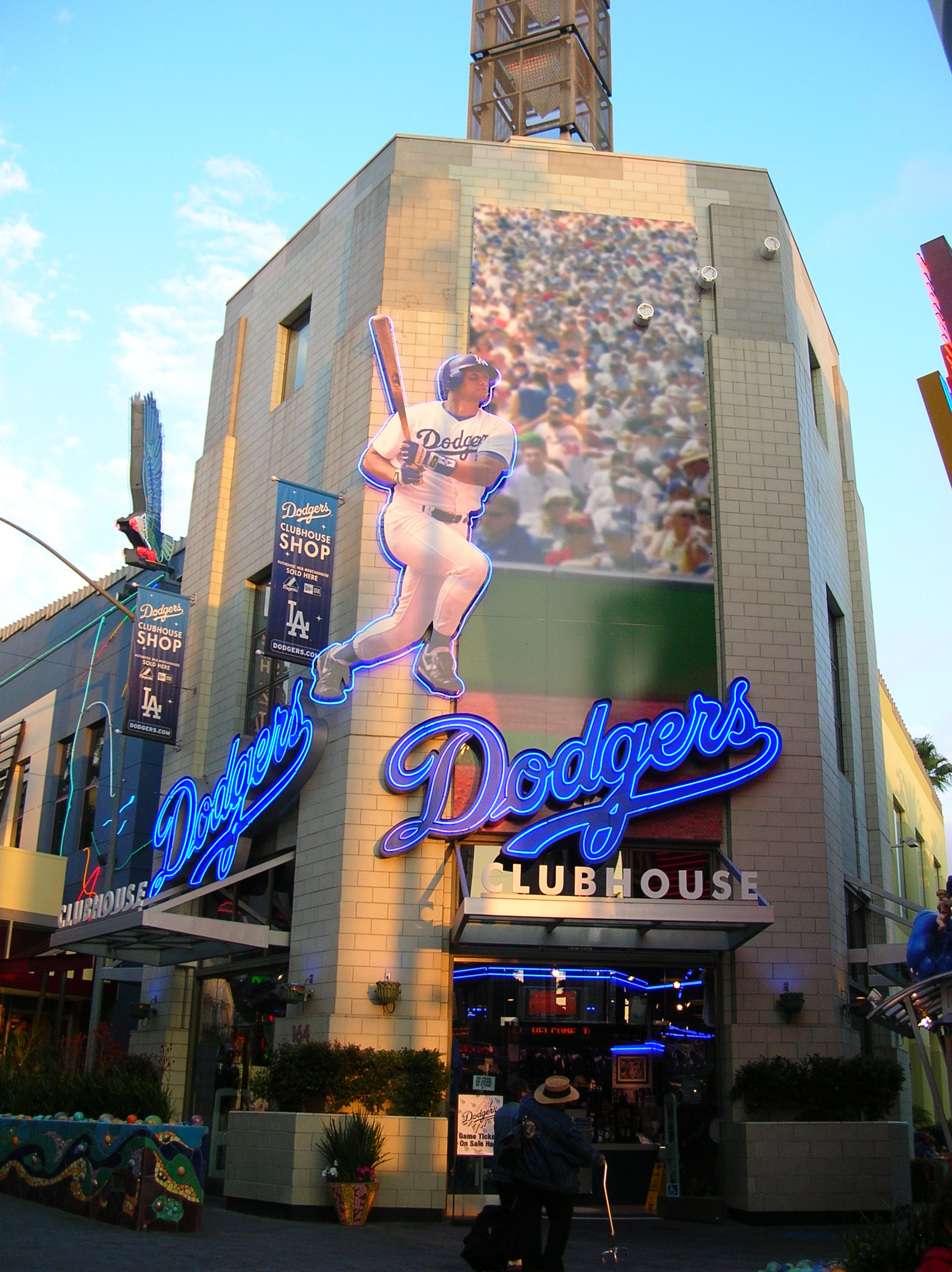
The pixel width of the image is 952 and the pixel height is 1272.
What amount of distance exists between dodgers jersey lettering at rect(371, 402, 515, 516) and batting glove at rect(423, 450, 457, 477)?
0.18ft

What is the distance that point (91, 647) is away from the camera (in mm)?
29156

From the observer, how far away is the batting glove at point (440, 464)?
19.5 m

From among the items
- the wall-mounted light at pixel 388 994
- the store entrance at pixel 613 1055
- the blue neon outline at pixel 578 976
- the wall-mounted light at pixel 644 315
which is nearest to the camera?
the wall-mounted light at pixel 388 994

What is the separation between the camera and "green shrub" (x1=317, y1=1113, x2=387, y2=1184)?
1550cm

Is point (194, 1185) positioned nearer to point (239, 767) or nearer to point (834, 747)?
point (239, 767)

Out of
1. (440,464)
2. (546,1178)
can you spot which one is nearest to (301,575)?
(440,464)

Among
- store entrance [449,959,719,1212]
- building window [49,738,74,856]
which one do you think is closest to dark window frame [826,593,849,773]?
store entrance [449,959,719,1212]

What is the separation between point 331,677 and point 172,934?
4.25 metres

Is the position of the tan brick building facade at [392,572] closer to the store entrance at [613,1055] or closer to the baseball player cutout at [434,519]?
the baseball player cutout at [434,519]

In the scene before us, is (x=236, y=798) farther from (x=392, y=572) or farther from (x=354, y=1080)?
(x=354, y=1080)

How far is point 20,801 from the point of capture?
1248 inches

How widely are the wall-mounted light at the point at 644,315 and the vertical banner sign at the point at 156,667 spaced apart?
9257 millimetres

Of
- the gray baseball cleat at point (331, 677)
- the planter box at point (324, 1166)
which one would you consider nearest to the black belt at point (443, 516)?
the gray baseball cleat at point (331, 677)

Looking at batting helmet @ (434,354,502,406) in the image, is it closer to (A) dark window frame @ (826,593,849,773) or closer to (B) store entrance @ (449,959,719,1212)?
(A) dark window frame @ (826,593,849,773)
